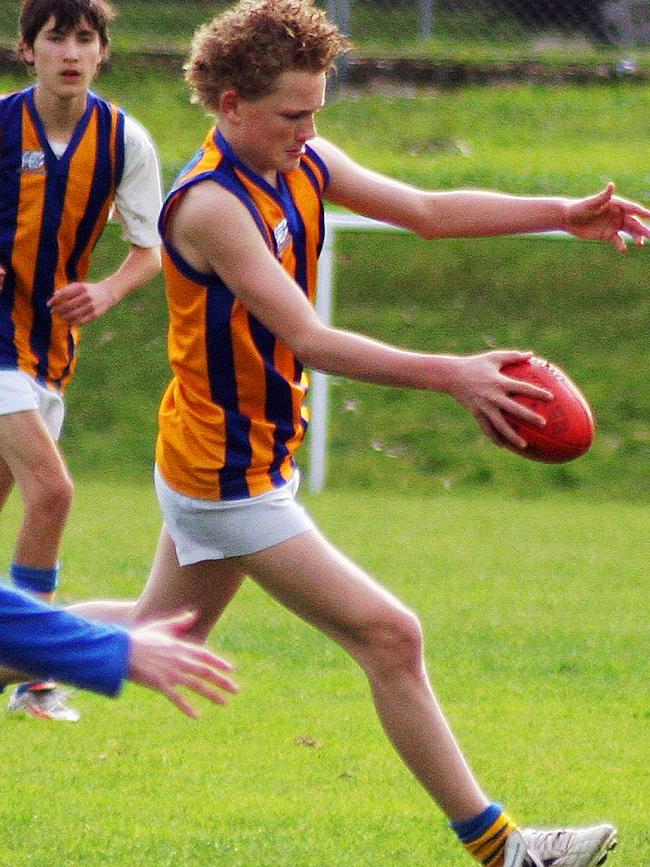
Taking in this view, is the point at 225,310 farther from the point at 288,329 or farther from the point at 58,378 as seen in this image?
the point at 58,378

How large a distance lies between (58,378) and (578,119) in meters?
12.9

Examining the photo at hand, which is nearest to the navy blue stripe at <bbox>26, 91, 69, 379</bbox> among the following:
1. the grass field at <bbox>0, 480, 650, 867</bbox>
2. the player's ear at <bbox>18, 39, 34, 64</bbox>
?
the player's ear at <bbox>18, 39, 34, 64</bbox>

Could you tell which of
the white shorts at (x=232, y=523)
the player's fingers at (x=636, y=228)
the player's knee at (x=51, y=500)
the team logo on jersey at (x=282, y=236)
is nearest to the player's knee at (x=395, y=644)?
the white shorts at (x=232, y=523)

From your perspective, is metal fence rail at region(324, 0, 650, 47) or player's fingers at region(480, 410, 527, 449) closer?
player's fingers at region(480, 410, 527, 449)

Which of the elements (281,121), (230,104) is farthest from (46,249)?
(281,121)

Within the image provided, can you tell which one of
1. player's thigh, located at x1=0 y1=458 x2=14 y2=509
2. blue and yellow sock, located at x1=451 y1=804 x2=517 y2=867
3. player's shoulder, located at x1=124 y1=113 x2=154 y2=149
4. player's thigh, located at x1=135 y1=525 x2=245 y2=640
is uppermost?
player's shoulder, located at x1=124 y1=113 x2=154 y2=149

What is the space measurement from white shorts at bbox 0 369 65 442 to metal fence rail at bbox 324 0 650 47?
12.1m

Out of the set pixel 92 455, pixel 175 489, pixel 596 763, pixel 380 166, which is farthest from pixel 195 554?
pixel 380 166

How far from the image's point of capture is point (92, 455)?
42.3ft

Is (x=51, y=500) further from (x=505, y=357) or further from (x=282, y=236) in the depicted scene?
(x=505, y=357)

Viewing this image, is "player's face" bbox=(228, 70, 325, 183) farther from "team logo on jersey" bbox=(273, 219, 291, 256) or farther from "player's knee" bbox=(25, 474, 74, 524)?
"player's knee" bbox=(25, 474, 74, 524)

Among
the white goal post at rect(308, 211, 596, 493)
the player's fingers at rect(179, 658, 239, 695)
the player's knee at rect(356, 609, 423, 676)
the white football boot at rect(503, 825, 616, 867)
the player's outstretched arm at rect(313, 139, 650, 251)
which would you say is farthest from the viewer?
the white goal post at rect(308, 211, 596, 493)

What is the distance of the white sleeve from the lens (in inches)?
226

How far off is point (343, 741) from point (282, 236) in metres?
→ 2.11
